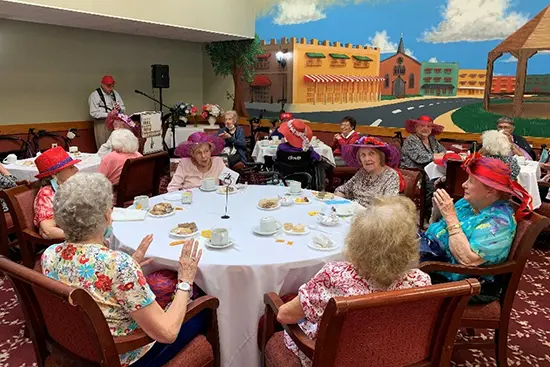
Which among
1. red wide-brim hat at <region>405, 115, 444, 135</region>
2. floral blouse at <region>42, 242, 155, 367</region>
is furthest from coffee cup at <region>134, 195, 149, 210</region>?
→ red wide-brim hat at <region>405, 115, 444, 135</region>

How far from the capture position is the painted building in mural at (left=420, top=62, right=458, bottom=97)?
7.19 metres

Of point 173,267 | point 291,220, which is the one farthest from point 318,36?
point 173,267

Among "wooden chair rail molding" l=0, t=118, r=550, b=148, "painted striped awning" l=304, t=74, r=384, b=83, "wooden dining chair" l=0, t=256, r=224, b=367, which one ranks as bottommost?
"wooden dining chair" l=0, t=256, r=224, b=367

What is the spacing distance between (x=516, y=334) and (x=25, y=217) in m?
3.21

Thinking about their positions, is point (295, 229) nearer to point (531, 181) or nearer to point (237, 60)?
point (531, 181)

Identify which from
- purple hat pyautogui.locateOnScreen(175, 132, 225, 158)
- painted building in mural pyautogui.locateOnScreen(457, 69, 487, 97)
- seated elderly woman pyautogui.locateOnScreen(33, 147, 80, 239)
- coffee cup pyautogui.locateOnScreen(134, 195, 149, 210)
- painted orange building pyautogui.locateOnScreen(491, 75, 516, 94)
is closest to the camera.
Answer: seated elderly woman pyautogui.locateOnScreen(33, 147, 80, 239)

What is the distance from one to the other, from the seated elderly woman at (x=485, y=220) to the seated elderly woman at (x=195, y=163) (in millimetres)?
1975

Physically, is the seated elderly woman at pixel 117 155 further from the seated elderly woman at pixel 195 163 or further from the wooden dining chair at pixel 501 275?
the wooden dining chair at pixel 501 275

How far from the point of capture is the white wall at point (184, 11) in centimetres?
616

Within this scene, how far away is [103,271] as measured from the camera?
1559mm

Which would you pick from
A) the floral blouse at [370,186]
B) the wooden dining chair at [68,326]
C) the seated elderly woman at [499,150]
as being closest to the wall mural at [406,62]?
the seated elderly woman at [499,150]

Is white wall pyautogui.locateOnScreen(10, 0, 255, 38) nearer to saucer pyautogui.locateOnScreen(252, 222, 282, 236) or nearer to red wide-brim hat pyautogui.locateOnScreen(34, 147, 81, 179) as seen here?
red wide-brim hat pyautogui.locateOnScreen(34, 147, 81, 179)

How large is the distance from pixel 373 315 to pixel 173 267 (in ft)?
3.57

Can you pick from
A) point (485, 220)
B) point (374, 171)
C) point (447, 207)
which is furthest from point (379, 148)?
point (485, 220)
